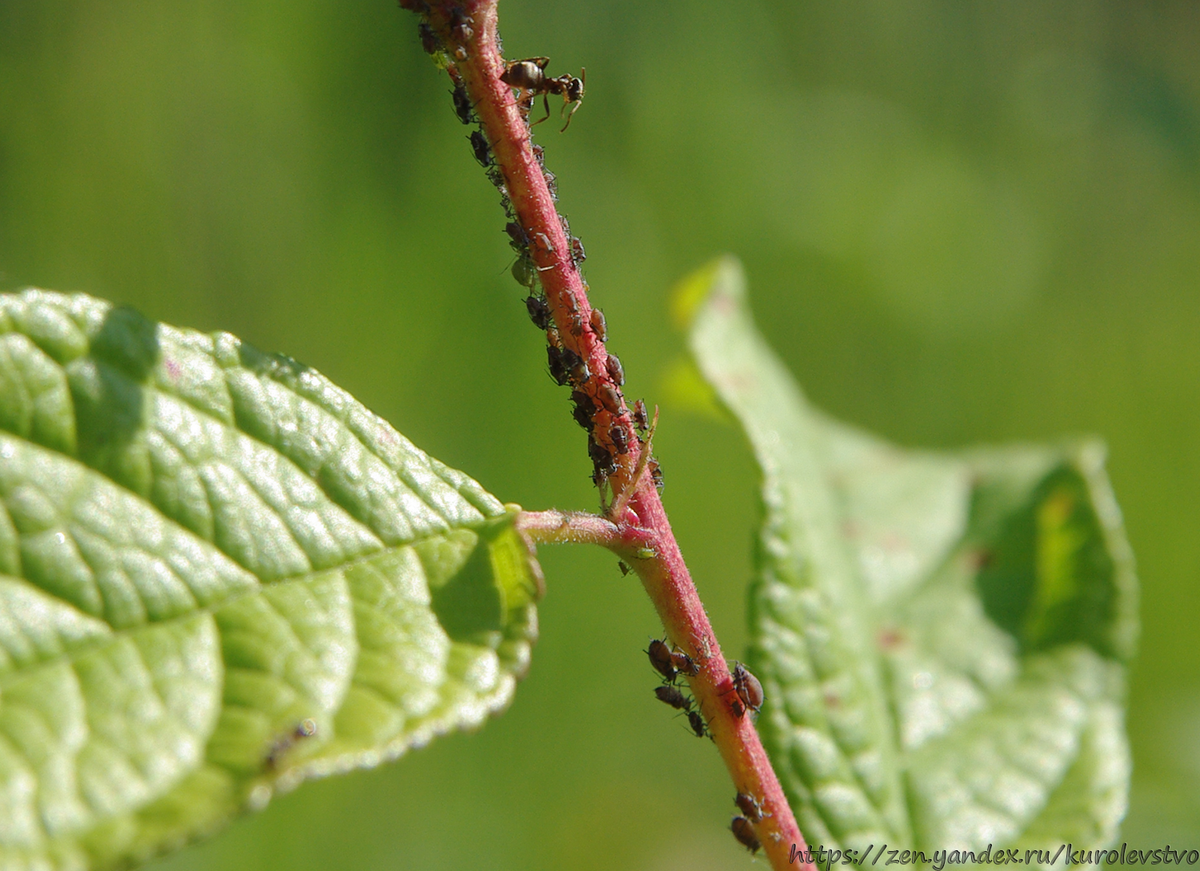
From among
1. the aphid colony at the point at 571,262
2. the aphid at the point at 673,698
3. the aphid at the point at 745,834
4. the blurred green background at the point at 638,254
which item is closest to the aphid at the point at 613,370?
the aphid colony at the point at 571,262

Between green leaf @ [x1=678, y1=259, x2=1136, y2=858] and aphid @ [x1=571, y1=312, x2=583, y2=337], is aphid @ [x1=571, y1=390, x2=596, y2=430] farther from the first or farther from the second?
green leaf @ [x1=678, y1=259, x2=1136, y2=858]

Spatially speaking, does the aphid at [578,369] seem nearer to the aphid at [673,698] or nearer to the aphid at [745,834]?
the aphid at [673,698]

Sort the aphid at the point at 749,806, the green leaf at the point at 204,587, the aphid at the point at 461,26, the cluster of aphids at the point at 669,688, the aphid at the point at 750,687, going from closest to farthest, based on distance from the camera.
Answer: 1. the green leaf at the point at 204,587
2. the aphid at the point at 461,26
3. the aphid at the point at 749,806
4. the aphid at the point at 750,687
5. the cluster of aphids at the point at 669,688

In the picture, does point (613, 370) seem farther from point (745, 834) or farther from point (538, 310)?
point (745, 834)

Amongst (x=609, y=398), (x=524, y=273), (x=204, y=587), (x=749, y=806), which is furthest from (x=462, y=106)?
(x=749, y=806)

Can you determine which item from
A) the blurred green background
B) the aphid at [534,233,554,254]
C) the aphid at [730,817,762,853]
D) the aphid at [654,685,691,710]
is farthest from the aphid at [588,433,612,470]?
the blurred green background

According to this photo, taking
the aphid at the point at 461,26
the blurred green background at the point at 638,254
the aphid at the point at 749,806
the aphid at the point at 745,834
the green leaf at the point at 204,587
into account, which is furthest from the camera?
the blurred green background at the point at 638,254

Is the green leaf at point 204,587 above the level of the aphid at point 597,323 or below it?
below
